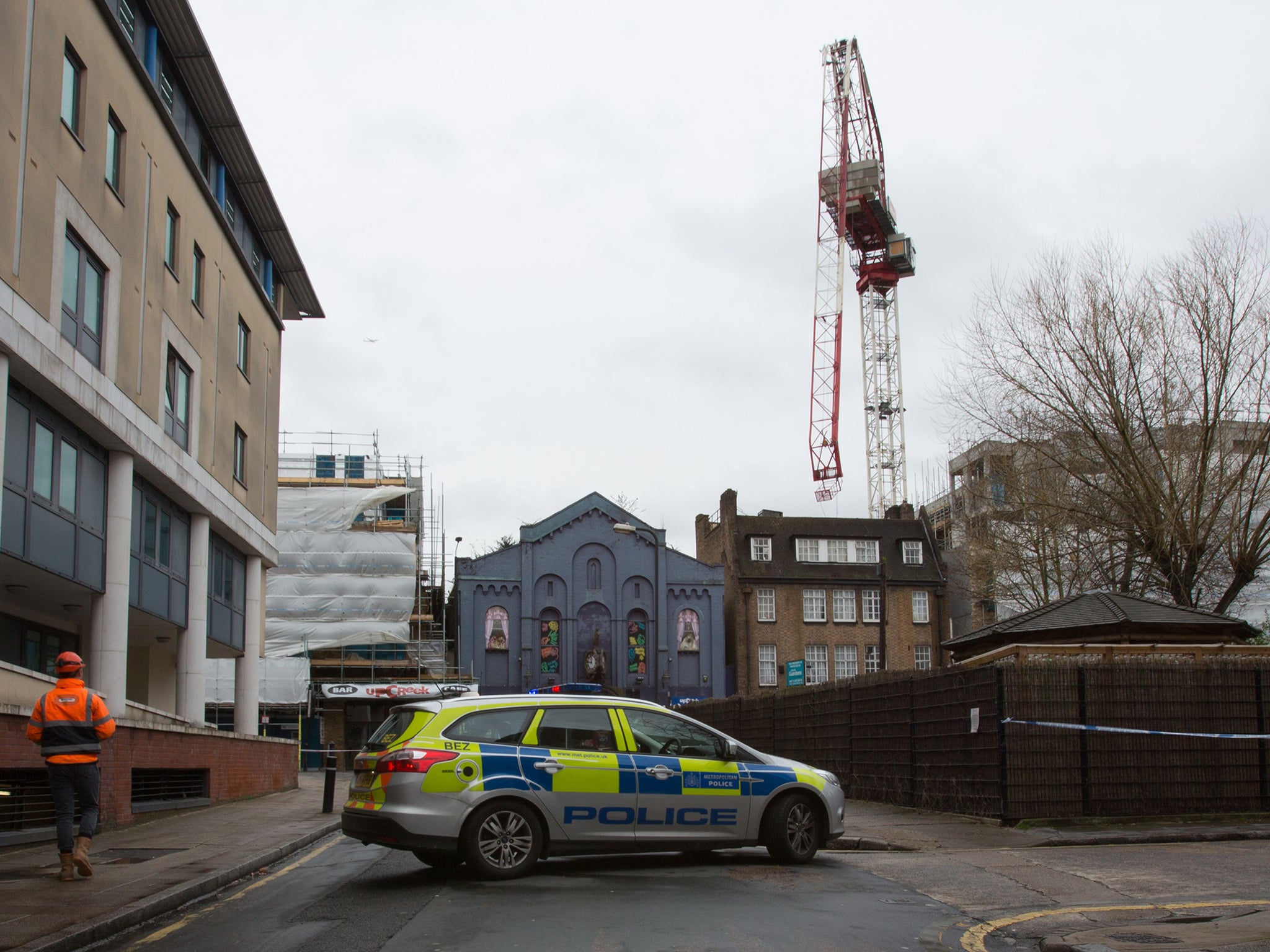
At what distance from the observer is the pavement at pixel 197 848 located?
339 inches

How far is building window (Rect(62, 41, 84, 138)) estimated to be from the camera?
57.8 feet

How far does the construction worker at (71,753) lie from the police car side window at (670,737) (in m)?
4.51

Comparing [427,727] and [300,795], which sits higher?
[427,727]

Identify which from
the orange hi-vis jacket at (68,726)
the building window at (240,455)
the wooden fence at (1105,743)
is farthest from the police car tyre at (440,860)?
the building window at (240,455)

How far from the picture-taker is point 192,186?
2438cm

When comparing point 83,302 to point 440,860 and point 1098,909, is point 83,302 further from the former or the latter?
point 1098,909

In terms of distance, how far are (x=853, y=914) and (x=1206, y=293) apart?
71.9ft

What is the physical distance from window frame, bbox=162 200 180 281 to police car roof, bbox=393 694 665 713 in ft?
46.4

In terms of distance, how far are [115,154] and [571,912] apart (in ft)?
52.6

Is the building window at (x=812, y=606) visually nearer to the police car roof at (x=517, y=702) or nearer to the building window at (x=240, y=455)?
the building window at (x=240, y=455)

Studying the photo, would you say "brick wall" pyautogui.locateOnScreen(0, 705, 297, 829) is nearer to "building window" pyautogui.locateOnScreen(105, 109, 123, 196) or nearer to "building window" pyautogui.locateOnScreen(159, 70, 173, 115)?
"building window" pyautogui.locateOnScreen(105, 109, 123, 196)

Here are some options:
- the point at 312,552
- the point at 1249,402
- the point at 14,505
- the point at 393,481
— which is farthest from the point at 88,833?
the point at 393,481

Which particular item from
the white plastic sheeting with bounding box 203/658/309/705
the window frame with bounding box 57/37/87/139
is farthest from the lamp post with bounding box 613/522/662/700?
the window frame with bounding box 57/37/87/139

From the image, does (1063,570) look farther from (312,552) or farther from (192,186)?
(312,552)
